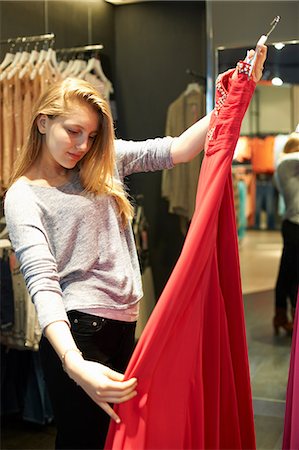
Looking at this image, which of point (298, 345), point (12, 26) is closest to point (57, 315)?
point (298, 345)

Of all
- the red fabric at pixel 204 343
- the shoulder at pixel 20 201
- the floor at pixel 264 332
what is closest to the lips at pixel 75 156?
the shoulder at pixel 20 201

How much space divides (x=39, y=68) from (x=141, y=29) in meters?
0.96

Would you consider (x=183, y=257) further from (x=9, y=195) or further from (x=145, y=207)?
(x=145, y=207)

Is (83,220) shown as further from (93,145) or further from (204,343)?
(204,343)

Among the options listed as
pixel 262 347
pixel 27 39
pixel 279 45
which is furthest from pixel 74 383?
pixel 262 347

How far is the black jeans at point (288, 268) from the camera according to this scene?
341cm

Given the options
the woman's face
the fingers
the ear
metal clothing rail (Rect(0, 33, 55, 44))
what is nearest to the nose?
the woman's face

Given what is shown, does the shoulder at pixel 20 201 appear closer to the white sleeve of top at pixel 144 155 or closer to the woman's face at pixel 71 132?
the woman's face at pixel 71 132

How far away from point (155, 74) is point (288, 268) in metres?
1.32

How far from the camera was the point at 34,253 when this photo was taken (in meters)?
1.49

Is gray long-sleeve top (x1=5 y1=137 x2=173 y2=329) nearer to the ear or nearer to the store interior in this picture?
the ear

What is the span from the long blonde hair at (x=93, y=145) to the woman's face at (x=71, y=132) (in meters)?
0.02

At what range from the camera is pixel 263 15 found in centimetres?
300

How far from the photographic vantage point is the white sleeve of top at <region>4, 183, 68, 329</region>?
143 cm
